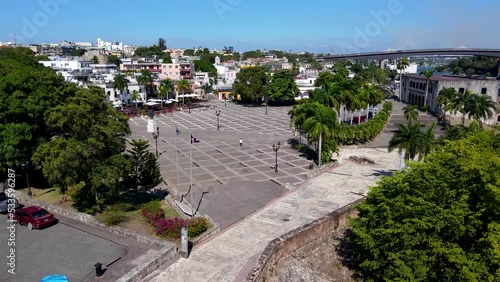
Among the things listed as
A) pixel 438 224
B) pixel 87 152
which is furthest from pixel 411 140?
pixel 87 152

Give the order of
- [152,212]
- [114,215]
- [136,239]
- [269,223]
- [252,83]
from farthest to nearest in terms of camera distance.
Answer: [252,83] < [269,223] < [152,212] < [114,215] < [136,239]

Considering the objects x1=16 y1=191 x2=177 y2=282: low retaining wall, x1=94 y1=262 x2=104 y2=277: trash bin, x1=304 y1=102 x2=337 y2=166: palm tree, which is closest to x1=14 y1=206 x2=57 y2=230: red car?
x1=16 y1=191 x2=177 y2=282: low retaining wall

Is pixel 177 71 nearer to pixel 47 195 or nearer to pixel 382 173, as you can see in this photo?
pixel 382 173

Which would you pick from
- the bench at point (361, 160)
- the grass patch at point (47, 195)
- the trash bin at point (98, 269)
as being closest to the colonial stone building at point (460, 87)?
the bench at point (361, 160)

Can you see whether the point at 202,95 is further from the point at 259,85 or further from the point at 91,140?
the point at 91,140

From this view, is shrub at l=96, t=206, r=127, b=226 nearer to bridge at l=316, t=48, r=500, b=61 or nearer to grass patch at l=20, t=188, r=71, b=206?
grass patch at l=20, t=188, r=71, b=206
